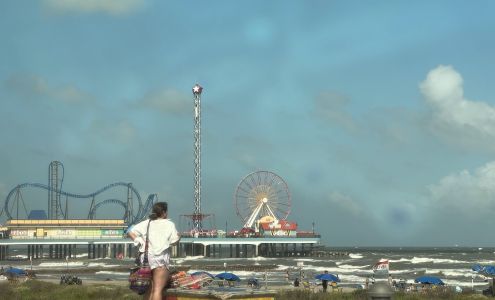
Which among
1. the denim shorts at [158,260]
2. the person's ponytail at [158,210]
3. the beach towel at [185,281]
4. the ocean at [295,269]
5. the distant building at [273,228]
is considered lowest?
the ocean at [295,269]

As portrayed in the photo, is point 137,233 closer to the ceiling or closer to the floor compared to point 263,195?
closer to the floor

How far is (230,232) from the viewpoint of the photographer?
367ft

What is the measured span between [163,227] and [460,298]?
18.9 meters

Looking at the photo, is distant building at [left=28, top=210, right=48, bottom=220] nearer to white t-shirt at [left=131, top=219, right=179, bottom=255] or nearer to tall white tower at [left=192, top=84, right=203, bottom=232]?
tall white tower at [left=192, top=84, right=203, bottom=232]

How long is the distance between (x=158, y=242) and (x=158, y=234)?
71 mm

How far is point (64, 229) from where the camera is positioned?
357ft

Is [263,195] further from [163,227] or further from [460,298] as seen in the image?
[163,227]

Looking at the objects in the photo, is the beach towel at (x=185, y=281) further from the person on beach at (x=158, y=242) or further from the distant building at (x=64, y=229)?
the distant building at (x=64, y=229)

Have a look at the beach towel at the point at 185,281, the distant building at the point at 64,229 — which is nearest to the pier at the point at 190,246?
the distant building at the point at 64,229

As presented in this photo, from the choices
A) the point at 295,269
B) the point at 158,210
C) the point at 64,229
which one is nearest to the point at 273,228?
the point at 64,229

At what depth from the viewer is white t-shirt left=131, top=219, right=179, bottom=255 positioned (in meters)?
6.01

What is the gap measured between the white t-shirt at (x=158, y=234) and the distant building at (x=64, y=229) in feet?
337

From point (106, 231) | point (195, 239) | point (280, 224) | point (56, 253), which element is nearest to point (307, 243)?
point (280, 224)

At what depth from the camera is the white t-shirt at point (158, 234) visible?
6.01m
